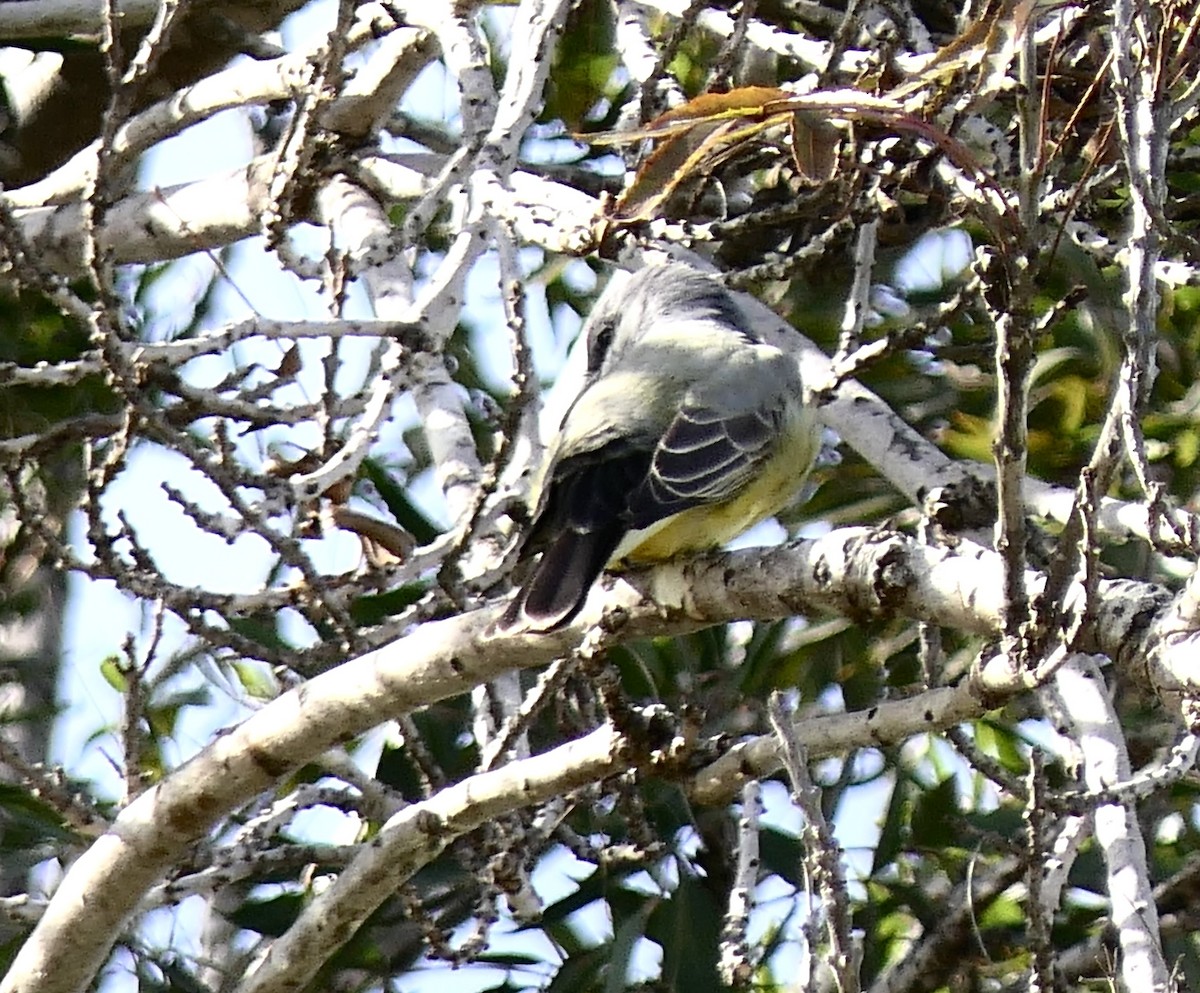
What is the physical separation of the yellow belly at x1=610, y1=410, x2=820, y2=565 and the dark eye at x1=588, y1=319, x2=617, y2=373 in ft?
2.42

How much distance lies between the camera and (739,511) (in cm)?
335

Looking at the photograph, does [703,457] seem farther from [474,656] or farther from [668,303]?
[474,656]

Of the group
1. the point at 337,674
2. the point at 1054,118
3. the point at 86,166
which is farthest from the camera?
the point at 86,166

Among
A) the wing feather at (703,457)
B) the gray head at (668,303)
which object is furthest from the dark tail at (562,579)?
the gray head at (668,303)

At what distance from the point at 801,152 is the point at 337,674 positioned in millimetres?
1155

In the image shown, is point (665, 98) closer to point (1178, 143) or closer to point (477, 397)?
point (1178, 143)

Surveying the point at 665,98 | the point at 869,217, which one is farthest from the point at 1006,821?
the point at 665,98

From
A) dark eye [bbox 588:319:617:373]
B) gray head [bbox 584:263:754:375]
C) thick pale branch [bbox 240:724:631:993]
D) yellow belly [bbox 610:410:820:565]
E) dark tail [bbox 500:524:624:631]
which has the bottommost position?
thick pale branch [bbox 240:724:631:993]

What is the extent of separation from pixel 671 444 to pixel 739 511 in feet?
0.55

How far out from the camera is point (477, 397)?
→ 5047 mm

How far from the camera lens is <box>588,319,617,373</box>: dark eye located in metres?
4.14

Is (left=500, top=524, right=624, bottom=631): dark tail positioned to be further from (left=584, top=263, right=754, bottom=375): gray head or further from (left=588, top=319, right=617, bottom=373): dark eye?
(left=588, top=319, right=617, bottom=373): dark eye

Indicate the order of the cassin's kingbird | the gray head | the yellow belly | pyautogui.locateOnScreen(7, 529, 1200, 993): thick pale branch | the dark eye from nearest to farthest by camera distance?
pyautogui.locateOnScreen(7, 529, 1200, 993): thick pale branch → the cassin's kingbird → the yellow belly → the gray head → the dark eye

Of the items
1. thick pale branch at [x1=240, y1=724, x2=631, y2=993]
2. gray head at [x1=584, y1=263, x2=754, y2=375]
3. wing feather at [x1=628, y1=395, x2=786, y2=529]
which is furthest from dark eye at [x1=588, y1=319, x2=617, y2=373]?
thick pale branch at [x1=240, y1=724, x2=631, y2=993]
